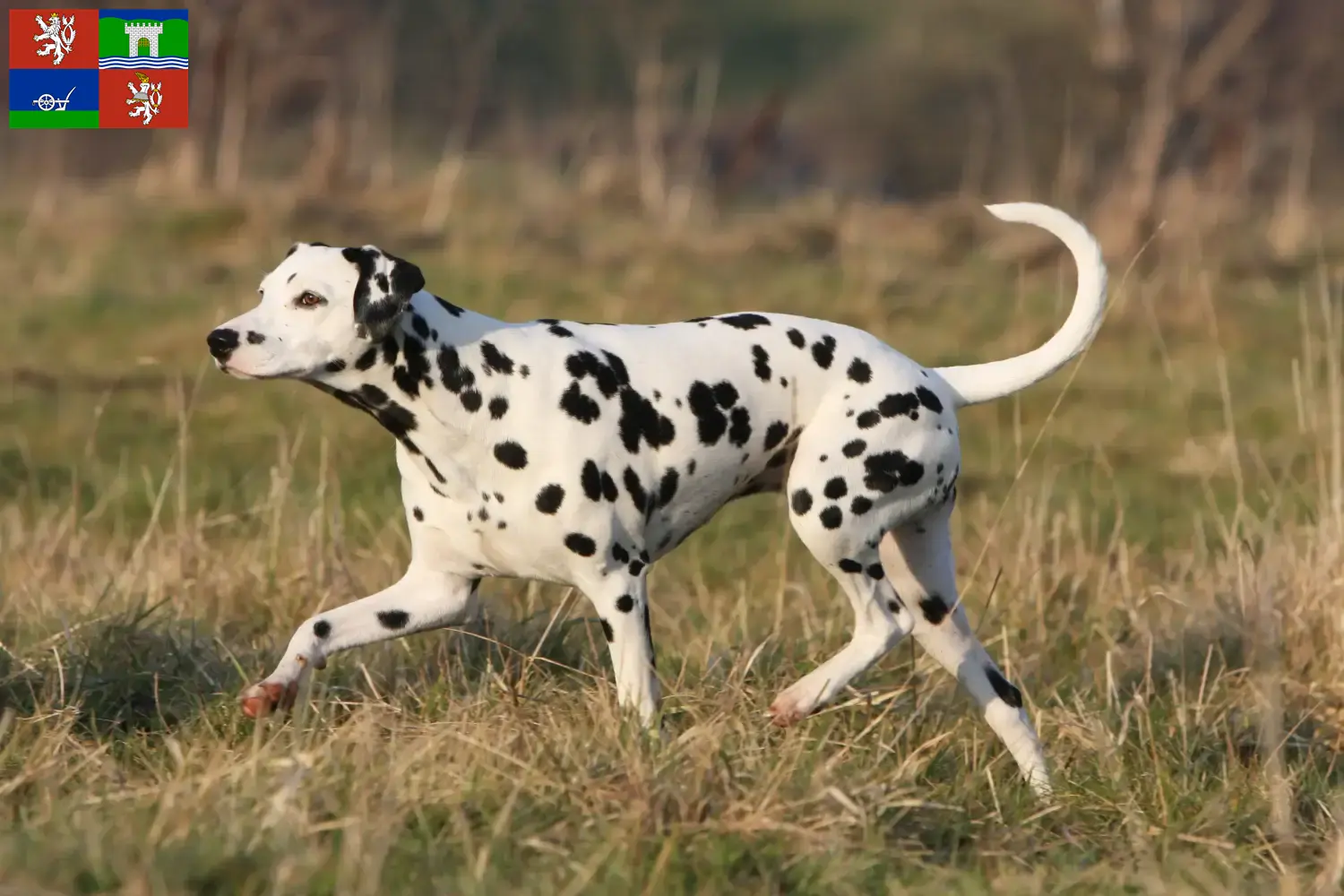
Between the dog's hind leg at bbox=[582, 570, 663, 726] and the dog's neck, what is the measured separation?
456 mm

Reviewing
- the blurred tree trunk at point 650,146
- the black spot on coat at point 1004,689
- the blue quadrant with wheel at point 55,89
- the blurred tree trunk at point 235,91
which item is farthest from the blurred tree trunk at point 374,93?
the black spot on coat at point 1004,689

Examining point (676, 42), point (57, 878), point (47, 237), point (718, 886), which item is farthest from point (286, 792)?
point (676, 42)

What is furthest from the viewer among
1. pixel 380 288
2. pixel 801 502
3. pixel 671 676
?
pixel 671 676

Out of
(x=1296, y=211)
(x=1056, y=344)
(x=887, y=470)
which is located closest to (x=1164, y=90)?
(x=1296, y=211)

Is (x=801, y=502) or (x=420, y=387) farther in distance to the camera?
(x=801, y=502)

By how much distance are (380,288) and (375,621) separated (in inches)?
36.8

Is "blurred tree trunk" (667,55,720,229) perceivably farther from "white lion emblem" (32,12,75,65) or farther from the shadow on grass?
the shadow on grass

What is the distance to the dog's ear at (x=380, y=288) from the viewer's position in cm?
531

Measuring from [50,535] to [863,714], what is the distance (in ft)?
12.2

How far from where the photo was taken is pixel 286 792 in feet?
15.5

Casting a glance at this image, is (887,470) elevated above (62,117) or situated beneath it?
elevated above

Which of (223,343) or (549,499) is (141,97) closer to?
(223,343)

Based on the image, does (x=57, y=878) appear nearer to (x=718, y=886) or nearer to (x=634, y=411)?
(x=718, y=886)

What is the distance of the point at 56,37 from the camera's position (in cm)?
1198
